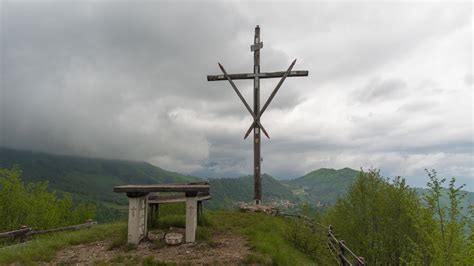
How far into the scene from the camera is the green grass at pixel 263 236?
7387 mm

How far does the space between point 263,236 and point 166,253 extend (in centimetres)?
326

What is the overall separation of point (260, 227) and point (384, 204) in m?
18.3

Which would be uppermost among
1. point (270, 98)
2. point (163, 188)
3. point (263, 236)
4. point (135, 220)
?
point (270, 98)

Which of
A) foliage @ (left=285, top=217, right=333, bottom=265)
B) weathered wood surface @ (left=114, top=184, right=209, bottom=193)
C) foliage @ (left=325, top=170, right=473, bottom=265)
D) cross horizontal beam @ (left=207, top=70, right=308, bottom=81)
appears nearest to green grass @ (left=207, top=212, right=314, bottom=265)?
foliage @ (left=285, top=217, right=333, bottom=265)

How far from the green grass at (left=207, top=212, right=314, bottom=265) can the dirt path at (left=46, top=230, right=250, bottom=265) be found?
39 cm

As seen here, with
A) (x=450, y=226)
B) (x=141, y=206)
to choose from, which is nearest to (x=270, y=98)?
(x=141, y=206)

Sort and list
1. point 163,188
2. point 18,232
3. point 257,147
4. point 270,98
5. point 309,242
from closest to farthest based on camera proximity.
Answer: point 163,188
point 309,242
point 18,232
point 270,98
point 257,147

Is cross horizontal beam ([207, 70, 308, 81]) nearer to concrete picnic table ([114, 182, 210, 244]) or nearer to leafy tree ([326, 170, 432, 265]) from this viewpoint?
concrete picnic table ([114, 182, 210, 244])

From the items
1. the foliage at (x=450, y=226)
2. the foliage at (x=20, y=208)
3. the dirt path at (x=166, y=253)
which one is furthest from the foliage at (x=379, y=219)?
the foliage at (x=20, y=208)

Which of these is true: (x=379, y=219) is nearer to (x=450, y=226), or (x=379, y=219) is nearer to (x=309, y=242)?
(x=450, y=226)

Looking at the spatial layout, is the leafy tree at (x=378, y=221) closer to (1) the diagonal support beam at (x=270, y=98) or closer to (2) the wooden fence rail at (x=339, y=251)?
(2) the wooden fence rail at (x=339, y=251)

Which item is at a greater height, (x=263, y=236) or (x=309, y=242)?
(x=263, y=236)

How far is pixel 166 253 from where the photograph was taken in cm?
789

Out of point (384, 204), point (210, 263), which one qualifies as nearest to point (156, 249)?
point (210, 263)
